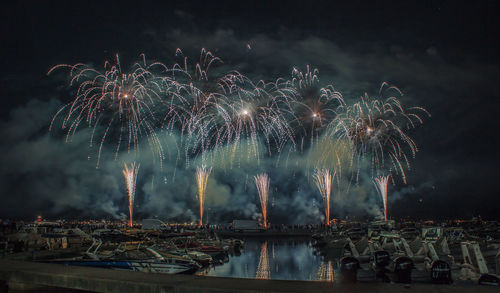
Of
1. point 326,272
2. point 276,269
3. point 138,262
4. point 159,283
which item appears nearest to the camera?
point 159,283

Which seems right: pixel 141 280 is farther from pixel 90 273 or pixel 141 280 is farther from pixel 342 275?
pixel 342 275

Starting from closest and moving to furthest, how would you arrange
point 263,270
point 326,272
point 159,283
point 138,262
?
point 159,283 → point 138,262 → point 326,272 → point 263,270

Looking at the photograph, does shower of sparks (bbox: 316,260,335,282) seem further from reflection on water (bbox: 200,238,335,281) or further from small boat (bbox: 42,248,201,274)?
small boat (bbox: 42,248,201,274)

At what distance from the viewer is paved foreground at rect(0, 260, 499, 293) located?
23.5 ft

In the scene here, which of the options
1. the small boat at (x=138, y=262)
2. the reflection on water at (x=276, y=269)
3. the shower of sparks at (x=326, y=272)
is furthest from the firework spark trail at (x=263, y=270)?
the small boat at (x=138, y=262)

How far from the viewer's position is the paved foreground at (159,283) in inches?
282

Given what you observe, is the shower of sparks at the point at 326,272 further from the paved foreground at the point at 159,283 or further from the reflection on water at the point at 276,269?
the paved foreground at the point at 159,283

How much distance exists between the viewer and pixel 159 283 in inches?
310

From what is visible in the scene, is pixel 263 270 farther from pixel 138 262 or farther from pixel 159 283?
pixel 159 283

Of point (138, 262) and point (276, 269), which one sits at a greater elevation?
point (138, 262)

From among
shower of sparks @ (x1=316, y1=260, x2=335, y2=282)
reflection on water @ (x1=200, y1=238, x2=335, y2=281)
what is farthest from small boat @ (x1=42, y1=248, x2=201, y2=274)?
shower of sparks @ (x1=316, y1=260, x2=335, y2=282)

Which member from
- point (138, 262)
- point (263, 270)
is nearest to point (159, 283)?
point (138, 262)

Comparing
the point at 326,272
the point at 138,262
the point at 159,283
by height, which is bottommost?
the point at 326,272

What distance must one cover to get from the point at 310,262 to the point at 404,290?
31.8m
